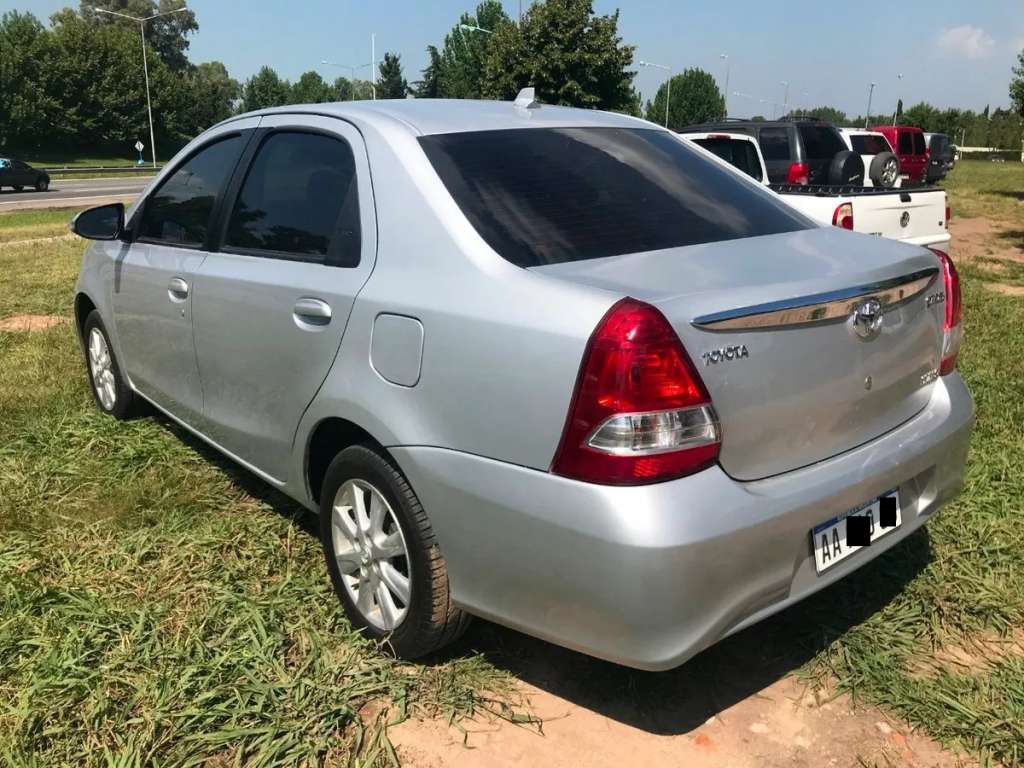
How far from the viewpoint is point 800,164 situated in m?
11.1

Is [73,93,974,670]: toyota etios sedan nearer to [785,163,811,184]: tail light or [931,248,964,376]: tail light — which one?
[931,248,964,376]: tail light

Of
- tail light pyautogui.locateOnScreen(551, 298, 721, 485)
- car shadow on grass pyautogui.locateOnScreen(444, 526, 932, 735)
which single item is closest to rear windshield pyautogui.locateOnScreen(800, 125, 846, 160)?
car shadow on grass pyautogui.locateOnScreen(444, 526, 932, 735)

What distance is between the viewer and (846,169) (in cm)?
953

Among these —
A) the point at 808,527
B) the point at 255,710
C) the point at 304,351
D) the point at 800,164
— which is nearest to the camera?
the point at 808,527

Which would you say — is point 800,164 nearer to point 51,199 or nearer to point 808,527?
point 808,527

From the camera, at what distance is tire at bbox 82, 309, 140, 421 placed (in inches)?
180

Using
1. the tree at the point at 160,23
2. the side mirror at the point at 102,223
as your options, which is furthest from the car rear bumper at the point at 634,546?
the tree at the point at 160,23

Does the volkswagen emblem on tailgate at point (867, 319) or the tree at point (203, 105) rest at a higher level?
the tree at point (203, 105)

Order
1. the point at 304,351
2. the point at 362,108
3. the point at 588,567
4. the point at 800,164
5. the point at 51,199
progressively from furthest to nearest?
the point at 51,199, the point at 800,164, the point at 362,108, the point at 304,351, the point at 588,567

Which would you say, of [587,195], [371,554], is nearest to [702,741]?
[371,554]

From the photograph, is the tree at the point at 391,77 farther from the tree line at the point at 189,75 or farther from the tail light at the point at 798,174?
the tail light at the point at 798,174

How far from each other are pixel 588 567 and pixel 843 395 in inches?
32.9

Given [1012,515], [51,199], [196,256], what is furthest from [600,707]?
[51,199]

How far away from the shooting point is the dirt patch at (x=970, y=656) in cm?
262
